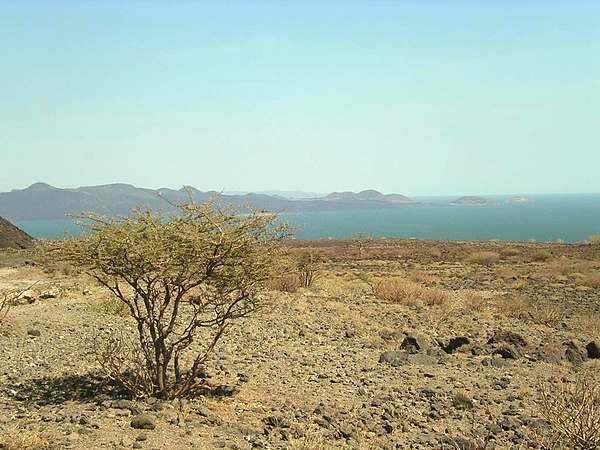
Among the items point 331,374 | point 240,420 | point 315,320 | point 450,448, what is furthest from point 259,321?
point 450,448

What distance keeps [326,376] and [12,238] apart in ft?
135

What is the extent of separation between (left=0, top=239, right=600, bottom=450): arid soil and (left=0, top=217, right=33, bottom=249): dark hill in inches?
1055

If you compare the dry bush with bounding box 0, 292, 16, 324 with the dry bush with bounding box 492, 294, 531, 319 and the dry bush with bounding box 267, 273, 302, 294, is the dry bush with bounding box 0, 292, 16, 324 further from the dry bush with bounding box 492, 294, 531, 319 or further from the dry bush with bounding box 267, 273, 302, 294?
the dry bush with bounding box 492, 294, 531, 319

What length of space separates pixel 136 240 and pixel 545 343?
10613 mm

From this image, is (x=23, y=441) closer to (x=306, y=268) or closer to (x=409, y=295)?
(x=409, y=295)

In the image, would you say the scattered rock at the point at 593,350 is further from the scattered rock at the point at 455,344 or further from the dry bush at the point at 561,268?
the dry bush at the point at 561,268

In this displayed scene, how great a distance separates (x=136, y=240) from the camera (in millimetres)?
7086

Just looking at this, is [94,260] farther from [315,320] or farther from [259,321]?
[315,320]

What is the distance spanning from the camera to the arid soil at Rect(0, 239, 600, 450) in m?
6.64

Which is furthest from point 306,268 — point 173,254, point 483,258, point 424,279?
point 483,258

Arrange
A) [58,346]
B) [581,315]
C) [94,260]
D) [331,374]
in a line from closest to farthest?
[94,260]
[331,374]
[58,346]
[581,315]

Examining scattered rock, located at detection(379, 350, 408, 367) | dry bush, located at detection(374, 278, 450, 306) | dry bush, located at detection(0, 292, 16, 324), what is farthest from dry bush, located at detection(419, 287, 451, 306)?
dry bush, located at detection(0, 292, 16, 324)

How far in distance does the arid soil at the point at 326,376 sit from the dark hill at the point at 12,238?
26.8 metres

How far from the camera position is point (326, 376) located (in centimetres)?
960
